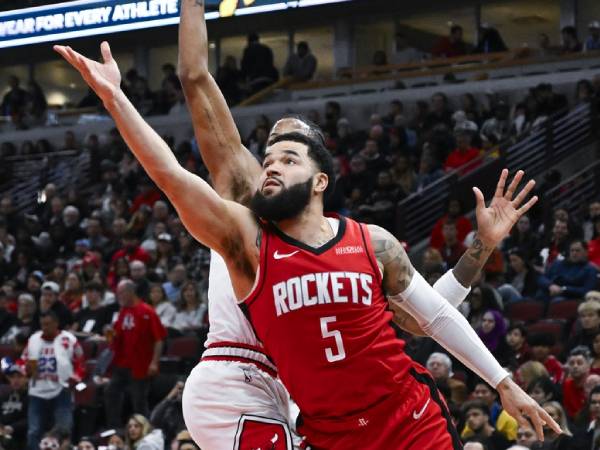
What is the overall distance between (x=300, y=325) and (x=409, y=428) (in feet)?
1.99

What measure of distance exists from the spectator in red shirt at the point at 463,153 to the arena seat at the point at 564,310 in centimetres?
413

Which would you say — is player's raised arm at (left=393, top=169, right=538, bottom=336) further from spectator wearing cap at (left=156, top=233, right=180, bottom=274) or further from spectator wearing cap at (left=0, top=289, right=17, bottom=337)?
spectator wearing cap at (left=0, top=289, right=17, bottom=337)

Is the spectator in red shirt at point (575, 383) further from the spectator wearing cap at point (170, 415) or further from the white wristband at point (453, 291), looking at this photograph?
the white wristband at point (453, 291)

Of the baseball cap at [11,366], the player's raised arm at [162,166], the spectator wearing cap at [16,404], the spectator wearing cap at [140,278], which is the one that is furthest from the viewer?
the spectator wearing cap at [140,278]

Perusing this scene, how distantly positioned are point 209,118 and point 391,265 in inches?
46.1

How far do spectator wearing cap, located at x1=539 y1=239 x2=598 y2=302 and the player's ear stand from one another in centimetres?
750

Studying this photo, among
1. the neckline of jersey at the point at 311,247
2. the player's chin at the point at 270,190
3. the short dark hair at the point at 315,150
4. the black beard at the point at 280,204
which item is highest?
the short dark hair at the point at 315,150

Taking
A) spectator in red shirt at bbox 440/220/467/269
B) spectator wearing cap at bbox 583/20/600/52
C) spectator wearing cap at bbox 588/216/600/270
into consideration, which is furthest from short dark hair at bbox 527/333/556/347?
spectator wearing cap at bbox 583/20/600/52

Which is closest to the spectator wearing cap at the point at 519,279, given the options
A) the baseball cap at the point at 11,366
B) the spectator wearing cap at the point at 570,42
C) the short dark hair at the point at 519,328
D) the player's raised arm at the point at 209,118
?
the short dark hair at the point at 519,328

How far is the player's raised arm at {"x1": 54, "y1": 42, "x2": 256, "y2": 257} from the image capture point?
4.79 meters

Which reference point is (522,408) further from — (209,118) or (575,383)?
(575,383)

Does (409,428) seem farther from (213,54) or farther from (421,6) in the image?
(213,54)

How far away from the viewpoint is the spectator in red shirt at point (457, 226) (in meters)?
14.6

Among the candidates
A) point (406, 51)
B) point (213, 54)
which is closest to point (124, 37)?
point (213, 54)
